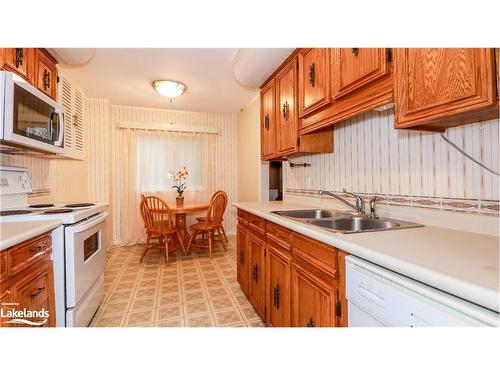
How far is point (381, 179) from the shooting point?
4.77 ft

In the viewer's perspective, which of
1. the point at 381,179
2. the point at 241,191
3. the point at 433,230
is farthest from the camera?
the point at 241,191

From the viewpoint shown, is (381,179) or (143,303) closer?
(381,179)

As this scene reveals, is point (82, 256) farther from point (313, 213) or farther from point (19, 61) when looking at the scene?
point (313, 213)

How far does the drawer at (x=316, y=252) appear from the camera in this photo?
98cm

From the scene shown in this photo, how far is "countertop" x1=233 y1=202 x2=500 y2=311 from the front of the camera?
528 mm

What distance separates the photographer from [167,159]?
13.8 feet

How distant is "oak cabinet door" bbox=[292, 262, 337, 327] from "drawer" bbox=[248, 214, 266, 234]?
0.47 metres

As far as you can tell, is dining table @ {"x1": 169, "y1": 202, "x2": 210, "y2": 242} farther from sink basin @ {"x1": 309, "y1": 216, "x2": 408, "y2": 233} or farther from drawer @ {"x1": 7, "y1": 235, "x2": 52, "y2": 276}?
sink basin @ {"x1": 309, "y1": 216, "x2": 408, "y2": 233}

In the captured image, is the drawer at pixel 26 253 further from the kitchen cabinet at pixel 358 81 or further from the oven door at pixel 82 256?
the kitchen cabinet at pixel 358 81
